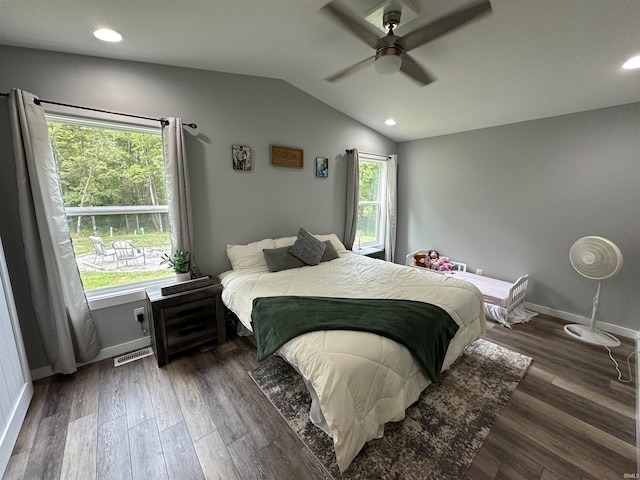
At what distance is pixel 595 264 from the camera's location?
99.3 inches

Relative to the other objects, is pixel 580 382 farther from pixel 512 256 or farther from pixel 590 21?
pixel 590 21

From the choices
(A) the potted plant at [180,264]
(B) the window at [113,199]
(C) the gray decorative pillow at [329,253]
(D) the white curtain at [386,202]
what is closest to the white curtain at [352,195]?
→ (D) the white curtain at [386,202]

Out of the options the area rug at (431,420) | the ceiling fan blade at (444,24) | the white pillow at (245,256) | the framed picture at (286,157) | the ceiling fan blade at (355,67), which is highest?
the ceiling fan blade at (355,67)

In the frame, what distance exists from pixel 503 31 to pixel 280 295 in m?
2.59

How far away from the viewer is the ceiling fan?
4.29 feet

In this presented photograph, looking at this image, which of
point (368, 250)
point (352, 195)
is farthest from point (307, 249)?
point (368, 250)

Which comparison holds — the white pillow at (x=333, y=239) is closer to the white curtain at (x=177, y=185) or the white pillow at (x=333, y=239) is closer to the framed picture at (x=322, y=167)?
the framed picture at (x=322, y=167)

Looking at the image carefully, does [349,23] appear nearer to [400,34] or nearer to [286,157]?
[400,34]

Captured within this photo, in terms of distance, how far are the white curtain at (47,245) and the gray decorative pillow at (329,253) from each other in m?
2.33

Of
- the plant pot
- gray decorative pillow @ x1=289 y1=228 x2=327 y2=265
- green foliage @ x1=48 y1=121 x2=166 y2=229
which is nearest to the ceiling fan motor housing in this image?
gray decorative pillow @ x1=289 y1=228 x2=327 y2=265

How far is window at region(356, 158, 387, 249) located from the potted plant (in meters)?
2.77

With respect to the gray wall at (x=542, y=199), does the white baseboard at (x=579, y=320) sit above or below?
below

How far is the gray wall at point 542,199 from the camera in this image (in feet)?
8.62

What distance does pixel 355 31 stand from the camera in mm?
1502
